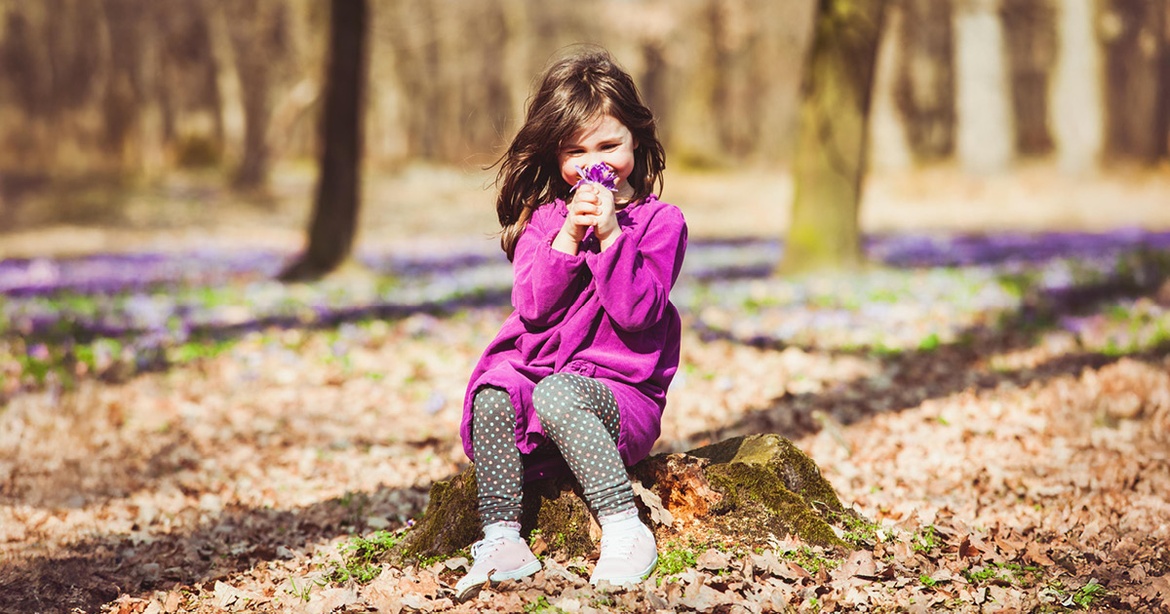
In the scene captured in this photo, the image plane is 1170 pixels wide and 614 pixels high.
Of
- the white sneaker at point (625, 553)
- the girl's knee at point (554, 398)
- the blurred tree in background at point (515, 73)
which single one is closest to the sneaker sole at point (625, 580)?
the white sneaker at point (625, 553)

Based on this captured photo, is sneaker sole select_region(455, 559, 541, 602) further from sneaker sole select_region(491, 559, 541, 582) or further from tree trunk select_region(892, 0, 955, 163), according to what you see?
tree trunk select_region(892, 0, 955, 163)

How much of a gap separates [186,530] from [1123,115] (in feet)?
171

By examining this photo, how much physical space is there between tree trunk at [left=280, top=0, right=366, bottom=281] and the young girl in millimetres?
8606

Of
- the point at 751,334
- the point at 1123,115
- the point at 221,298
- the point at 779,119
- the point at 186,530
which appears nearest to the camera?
the point at 186,530

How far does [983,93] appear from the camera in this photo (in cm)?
2747

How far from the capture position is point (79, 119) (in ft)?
133

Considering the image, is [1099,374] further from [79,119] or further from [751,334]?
[79,119]

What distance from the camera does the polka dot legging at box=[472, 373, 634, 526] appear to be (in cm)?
338

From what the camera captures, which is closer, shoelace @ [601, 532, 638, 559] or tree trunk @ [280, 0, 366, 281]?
shoelace @ [601, 532, 638, 559]

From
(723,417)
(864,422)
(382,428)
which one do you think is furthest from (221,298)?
(864,422)

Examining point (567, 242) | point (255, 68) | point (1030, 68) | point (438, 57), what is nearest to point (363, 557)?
point (567, 242)

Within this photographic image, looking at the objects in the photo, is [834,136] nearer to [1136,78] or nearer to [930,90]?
[930,90]

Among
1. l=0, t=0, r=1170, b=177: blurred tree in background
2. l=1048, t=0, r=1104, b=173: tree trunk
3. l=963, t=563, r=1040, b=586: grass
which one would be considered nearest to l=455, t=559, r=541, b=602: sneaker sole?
l=963, t=563, r=1040, b=586: grass

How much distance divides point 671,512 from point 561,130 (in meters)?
1.41
